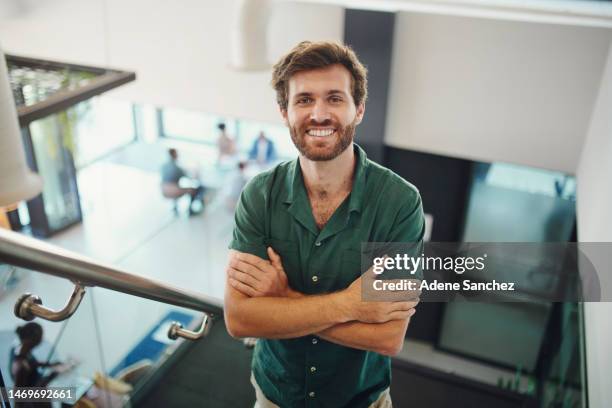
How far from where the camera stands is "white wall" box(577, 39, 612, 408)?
82.8 inches

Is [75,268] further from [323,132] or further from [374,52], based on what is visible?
[374,52]

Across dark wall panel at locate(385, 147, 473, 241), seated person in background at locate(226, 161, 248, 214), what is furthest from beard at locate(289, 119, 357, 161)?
seated person in background at locate(226, 161, 248, 214)

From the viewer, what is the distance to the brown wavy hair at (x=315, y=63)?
1.59 metres

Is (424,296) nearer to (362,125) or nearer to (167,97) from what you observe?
(362,125)

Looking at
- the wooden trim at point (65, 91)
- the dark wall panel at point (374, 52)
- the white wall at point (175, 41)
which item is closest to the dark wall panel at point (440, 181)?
the dark wall panel at point (374, 52)

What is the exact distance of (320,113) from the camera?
5.17 feet

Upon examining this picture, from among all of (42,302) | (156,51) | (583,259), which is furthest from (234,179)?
(42,302)

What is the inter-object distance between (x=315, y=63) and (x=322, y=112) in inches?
5.5

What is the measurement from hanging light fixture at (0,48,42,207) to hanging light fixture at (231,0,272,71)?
2467 mm

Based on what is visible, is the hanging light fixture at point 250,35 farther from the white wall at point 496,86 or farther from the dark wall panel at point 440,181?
the dark wall panel at point 440,181

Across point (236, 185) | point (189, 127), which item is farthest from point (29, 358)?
point (189, 127)

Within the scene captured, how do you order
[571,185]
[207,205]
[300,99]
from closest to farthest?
[300,99]
[571,185]
[207,205]

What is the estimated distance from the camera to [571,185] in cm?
520

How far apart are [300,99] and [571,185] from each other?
4.33 metres
